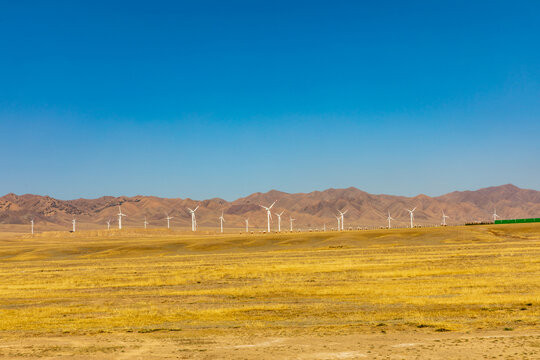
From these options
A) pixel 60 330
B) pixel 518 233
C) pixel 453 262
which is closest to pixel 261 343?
pixel 60 330

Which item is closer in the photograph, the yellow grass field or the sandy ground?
the sandy ground

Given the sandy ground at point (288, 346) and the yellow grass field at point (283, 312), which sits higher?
the sandy ground at point (288, 346)

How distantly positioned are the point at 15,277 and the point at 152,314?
3267cm

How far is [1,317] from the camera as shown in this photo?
29.5 meters

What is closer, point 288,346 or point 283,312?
point 288,346

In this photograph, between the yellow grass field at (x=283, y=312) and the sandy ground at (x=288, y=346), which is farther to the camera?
the yellow grass field at (x=283, y=312)

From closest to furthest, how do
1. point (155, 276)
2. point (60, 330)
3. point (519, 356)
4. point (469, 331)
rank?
1. point (519, 356)
2. point (469, 331)
3. point (60, 330)
4. point (155, 276)

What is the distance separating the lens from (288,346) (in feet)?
66.0

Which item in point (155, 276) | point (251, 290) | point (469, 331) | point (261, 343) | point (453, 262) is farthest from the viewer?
point (453, 262)

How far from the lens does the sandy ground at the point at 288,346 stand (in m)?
18.5

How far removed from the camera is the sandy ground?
18.5 m

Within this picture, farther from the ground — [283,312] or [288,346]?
[288,346]

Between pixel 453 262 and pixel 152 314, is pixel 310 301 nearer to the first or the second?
pixel 152 314

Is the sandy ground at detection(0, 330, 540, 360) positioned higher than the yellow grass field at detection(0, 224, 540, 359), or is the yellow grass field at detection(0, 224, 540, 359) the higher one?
the sandy ground at detection(0, 330, 540, 360)
